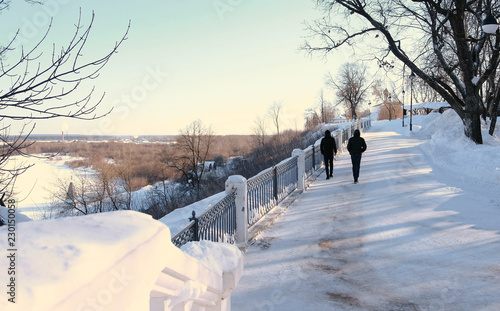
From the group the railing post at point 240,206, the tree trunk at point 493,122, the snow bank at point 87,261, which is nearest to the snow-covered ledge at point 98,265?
the snow bank at point 87,261

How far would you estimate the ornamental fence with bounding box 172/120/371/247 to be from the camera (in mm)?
4777

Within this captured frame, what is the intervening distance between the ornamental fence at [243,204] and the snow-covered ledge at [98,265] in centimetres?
210

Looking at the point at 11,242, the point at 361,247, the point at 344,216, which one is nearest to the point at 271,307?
the point at 361,247

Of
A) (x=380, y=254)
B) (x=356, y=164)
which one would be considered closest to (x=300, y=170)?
(x=356, y=164)

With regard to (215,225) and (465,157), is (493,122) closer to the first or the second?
(465,157)

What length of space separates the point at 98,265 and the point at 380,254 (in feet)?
16.3

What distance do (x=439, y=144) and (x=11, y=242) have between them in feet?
60.1

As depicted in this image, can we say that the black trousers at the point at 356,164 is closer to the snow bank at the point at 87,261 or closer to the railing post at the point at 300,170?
the railing post at the point at 300,170

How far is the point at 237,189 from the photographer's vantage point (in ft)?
20.5

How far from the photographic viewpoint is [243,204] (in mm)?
6250

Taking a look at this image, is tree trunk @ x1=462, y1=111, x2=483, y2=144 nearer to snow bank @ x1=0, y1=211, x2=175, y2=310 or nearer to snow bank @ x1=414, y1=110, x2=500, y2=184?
snow bank @ x1=414, y1=110, x2=500, y2=184

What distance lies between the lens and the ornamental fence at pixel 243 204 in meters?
4.78

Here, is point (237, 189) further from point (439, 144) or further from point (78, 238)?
point (439, 144)

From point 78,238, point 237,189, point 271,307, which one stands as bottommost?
point 271,307
